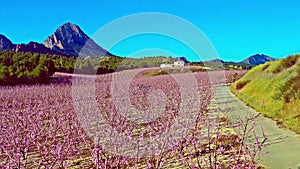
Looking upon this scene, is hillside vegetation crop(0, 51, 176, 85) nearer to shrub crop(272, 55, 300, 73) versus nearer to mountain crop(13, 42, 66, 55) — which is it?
shrub crop(272, 55, 300, 73)

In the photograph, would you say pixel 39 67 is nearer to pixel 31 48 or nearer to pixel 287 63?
pixel 287 63

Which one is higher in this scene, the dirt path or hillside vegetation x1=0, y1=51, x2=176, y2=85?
hillside vegetation x1=0, y1=51, x2=176, y2=85

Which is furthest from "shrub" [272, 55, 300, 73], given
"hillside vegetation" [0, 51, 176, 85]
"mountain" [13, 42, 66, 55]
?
"mountain" [13, 42, 66, 55]

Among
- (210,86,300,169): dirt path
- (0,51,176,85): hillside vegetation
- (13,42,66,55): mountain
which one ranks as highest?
(13,42,66,55): mountain

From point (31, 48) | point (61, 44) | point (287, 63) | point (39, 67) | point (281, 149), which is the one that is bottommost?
point (281, 149)

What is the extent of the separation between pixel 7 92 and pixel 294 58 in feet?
49.2

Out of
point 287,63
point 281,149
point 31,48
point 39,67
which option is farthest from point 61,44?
point 281,149

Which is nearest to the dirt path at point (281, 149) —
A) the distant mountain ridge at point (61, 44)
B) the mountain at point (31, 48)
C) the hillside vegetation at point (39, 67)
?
the hillside vegetation at point (39, 67)

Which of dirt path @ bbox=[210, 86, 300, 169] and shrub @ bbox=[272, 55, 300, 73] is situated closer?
dirt path @ bbox=[210, 86, 300, 169]

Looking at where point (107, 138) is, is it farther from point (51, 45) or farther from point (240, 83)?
point (51, 45)

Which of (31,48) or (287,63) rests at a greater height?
(31,48)

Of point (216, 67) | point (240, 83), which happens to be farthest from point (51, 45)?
point (240, 83)

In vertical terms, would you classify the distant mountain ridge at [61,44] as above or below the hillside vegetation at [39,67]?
above

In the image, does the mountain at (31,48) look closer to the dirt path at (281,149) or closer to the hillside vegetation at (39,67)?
the hillside vegetation at (39,67)
